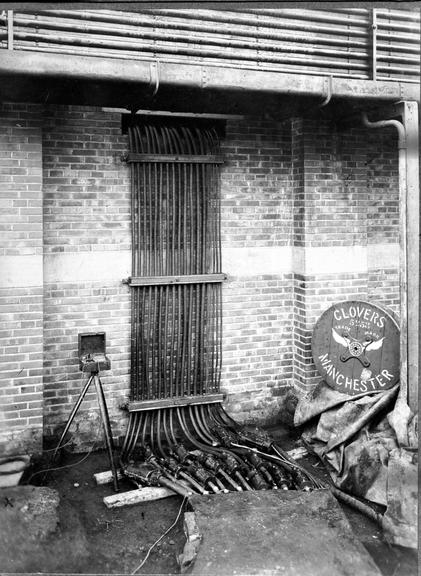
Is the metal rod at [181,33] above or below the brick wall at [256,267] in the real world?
above

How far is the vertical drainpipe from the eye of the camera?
6082 mm

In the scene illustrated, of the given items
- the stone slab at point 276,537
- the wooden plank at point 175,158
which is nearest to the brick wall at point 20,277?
→ the wooden plank at point 175,158

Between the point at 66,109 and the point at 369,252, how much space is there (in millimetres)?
4025

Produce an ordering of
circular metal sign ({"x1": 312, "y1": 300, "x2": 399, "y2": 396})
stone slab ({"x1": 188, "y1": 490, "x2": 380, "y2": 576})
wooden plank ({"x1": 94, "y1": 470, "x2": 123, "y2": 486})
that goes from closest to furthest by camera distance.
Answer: stone slab ({"x1": 188, "y1": 490, "x2": 380, "y2": 576}) < wooden plank ({"x1": 94, "y1": 470, "x2": 123, "y2": 486}) < circular metal sign ({"x1": 312, "y1": 300, "x2": 399, "y2": 396})

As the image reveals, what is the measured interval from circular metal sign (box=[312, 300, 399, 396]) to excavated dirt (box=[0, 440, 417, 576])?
149cm

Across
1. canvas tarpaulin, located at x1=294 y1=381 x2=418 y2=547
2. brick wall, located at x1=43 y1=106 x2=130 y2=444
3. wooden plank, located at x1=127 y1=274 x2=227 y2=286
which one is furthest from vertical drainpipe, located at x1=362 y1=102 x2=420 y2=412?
brick wall, located at x1=43 y1=106 x2=130 y2=444

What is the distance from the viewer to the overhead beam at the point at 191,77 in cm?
500

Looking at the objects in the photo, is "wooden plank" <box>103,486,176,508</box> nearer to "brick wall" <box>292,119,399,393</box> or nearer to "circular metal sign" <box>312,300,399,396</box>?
"circular metal sign" <box>312,300,399,396</box>

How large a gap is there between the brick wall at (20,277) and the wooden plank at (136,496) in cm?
110

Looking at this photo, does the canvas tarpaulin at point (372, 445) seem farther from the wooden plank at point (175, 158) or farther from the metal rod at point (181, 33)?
the metal rod at point (181, 33)

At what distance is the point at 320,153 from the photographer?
275 inches

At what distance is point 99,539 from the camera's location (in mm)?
4816

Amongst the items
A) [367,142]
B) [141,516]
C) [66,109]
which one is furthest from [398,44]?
[141,516]

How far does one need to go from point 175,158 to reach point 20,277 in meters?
2.12
